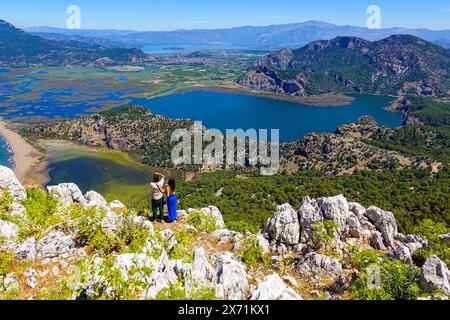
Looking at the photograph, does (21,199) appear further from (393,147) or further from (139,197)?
(393,147)

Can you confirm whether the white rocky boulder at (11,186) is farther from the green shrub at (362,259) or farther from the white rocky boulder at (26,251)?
→ the green shrub at (362,259)

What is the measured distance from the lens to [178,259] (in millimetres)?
12422

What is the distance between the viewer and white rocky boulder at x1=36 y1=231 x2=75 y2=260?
41.7 feet

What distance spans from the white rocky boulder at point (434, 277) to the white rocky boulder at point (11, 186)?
19.9 m

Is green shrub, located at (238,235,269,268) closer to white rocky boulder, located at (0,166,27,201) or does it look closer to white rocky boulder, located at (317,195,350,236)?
white rocky boulder, located at (317,195,350,236)

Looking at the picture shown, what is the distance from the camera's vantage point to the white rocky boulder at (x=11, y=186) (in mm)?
17941

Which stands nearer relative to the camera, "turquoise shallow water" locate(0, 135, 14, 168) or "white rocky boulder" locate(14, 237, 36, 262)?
"white rocky boulder" locate(14, 237, 36, 262)

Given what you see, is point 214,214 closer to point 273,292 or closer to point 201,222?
point 201,222

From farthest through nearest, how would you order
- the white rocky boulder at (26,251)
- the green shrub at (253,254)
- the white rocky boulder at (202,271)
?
the green shrub at (253,254), the white rocky boulder at (26,251), the white rocky boulder at (202,271)

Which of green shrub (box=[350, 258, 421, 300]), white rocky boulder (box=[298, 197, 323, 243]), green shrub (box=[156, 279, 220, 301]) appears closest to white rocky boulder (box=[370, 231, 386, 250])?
white rocky boulder (box=[298, 197, 323, 243])

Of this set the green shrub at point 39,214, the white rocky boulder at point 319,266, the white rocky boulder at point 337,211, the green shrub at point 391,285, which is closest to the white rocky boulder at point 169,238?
the green shrub at point 39,214

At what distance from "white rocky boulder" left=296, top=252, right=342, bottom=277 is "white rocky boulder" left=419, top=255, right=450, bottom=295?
347 cm

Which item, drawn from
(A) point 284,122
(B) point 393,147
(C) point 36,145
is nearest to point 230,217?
(B) point 393,147
